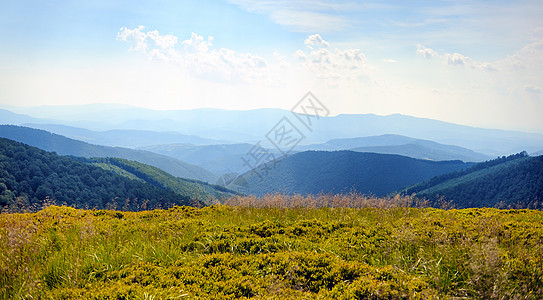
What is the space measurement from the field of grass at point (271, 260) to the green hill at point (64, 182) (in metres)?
66.4

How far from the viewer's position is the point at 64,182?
80312 mm

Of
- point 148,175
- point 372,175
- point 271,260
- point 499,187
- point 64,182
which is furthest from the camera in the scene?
point 372,175

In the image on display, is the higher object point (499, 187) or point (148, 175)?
point (499, 187)

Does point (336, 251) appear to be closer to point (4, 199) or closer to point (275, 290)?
point (275, 290)

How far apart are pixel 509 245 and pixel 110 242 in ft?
23.6

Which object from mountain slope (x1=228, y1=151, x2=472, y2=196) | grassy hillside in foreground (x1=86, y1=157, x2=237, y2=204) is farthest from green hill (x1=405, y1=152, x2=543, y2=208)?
grassy hillside in foreground (x1=86, y1=157, x2=237, y2=204)

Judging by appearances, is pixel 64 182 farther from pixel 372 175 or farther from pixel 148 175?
pixel 372 175

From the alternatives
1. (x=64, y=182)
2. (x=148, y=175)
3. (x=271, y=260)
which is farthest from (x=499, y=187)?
(x=148, y=175)

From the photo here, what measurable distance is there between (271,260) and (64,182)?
93.3 meters

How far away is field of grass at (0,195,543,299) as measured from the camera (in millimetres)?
3857

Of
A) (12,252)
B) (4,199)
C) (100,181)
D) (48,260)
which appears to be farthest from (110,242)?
(100,181)

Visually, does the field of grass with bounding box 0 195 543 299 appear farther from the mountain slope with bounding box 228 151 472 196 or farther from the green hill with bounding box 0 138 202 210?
the mountain slope with bounding box 228 151 472 196

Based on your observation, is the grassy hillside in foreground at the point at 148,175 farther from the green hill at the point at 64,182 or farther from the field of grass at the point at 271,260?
the field of grass at the point at 271,260

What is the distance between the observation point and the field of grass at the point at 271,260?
386 centimetres
